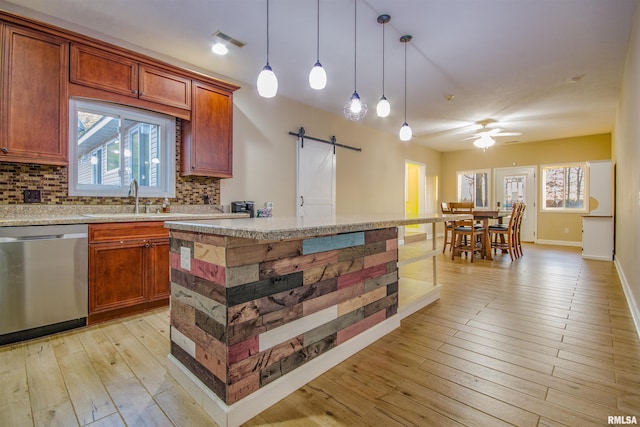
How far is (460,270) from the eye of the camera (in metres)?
4.45

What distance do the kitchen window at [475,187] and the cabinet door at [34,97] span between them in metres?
8.86

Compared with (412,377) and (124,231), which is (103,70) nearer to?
(124,231)

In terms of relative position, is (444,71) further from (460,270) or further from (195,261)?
(195,261)

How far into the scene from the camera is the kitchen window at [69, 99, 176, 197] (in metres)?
2.90

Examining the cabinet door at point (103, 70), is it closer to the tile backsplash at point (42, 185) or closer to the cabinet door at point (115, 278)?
the tile backsplash at point (42, 185)

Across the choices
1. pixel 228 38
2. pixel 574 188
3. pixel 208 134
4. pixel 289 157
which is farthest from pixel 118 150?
pixel 574 188

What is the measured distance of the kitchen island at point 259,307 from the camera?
4.50 ft

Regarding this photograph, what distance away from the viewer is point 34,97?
2.43m

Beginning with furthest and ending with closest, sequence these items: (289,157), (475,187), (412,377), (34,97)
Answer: (475,187), (289,157), (34,97), (412,377)

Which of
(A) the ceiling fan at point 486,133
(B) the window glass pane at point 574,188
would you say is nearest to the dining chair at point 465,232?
(A) the ceiling fan at point 486,133

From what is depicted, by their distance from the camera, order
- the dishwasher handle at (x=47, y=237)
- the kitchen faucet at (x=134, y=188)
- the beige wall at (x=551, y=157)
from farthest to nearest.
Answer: the beige wall at (x=551, y=157)
the kitchen faucet at (x=134, y=188)
the dishwasher handle at (x=47, y=237)

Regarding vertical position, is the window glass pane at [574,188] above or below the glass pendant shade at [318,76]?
below

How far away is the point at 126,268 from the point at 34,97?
5.07ft

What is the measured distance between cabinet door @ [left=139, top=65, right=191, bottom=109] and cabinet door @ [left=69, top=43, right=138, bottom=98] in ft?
0.26
